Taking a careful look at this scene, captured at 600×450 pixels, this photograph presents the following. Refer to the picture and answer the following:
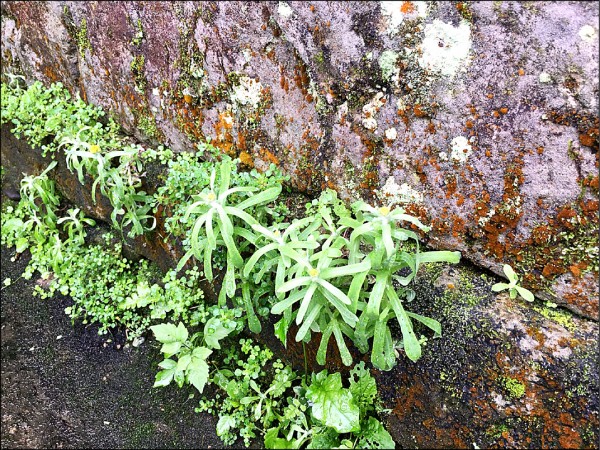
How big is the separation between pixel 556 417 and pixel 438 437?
530 mm

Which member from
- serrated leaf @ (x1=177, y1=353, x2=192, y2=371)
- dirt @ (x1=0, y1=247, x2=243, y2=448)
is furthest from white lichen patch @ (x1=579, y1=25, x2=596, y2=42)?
dirt @ (x1=0, y1=247, x2=243, y2=448)

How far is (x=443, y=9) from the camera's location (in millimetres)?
2150

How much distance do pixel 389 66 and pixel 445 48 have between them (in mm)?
274

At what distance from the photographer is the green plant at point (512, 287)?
7.06ft

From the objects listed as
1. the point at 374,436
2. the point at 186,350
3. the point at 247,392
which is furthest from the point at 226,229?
the point at 374,436

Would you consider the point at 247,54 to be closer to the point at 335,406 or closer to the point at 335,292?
the point at 335,292

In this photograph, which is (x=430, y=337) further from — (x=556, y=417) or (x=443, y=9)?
(x=443, y=9)

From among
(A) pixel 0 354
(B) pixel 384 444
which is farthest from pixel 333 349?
(A) pixel 0 354

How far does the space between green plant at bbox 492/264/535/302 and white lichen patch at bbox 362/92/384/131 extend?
95 centimetres

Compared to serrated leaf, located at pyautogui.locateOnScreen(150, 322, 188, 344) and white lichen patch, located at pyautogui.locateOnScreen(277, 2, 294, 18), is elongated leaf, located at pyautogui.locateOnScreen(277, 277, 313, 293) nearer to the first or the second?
serrated leaf, located at pyautogui.locateOnScreen(150, 322, 188, 344)

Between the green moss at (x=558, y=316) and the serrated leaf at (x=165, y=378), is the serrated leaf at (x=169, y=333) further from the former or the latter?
the green moss at (x=558, y=316)

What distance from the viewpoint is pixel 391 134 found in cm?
240

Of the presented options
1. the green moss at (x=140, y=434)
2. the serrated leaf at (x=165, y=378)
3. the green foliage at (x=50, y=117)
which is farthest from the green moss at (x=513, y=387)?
the green foliage at (x=50, y=117)

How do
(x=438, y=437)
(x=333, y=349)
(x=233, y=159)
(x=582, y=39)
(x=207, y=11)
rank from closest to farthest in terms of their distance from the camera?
(x=582, y=39), (x=438, y=437), (x=333, y=349), (x=207, y=11), (x=233, y=159)
